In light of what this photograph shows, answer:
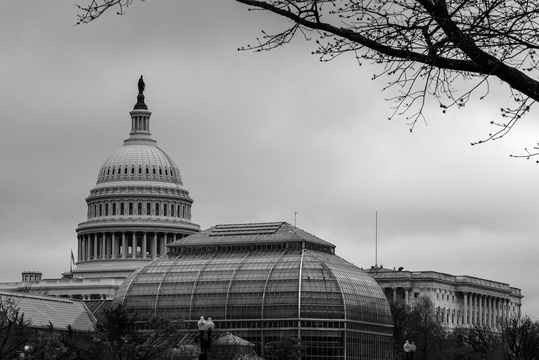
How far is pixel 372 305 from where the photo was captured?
523ft

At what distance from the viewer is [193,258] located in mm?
167750

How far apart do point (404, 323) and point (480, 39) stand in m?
160

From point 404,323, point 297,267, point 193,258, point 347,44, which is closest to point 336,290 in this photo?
point 297,267

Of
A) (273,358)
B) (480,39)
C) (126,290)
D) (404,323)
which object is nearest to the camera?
(480,39)

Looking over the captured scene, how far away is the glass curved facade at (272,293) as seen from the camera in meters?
151

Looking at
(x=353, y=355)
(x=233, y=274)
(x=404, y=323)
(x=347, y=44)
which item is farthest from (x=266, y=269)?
(x=347, y=44)

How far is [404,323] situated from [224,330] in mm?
41308

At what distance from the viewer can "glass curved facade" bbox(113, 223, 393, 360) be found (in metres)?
151

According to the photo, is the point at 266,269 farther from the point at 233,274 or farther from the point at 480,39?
the point at 480,39

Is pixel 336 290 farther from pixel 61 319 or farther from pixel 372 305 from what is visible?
pixel 61 319

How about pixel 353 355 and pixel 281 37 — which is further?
pixel 353 355

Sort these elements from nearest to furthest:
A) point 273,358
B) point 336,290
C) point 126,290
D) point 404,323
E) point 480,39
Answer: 1. point 480,39
2. point 273,358
3. point 336,290
4. point 126,290
5. point 404,323

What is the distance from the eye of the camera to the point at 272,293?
154 meters

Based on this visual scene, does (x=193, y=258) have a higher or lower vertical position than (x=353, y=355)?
higher
